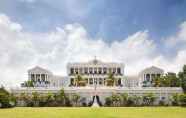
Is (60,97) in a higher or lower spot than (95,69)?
lower

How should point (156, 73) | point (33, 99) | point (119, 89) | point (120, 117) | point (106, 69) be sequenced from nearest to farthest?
point (120, 117), point (33, 99), point (119, 89), point (156, 73), point (106, 69)

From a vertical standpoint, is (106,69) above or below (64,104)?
above

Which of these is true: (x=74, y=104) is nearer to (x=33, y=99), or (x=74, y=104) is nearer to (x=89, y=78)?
(x=33, y=99)

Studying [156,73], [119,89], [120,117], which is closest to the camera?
[120,117]

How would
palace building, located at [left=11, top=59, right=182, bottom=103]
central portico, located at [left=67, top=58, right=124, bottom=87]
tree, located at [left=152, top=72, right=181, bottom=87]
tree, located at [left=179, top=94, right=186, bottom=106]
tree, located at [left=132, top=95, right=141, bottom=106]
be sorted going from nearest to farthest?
tree, located at [left=179, top=94, right=186, bottom=106]
tree, located at [left=132, top=95, right=141, bottom=106]
tree, located at [left=152, top=72, right=181, bottom=87]
palace building, located at [left=11, top=59, right=182, bottom=103]
central portico, located at [left=67, top=58, right=124, bottom=87]

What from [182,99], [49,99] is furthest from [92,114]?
[49,99]

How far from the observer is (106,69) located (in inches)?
5527

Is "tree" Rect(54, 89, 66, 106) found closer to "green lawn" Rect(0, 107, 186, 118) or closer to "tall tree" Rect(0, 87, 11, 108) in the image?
"tall tree" Rect(0, 87, 11, 108)

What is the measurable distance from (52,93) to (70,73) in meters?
45.8

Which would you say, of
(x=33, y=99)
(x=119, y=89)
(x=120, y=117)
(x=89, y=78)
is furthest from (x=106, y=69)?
(x=120, y=117)

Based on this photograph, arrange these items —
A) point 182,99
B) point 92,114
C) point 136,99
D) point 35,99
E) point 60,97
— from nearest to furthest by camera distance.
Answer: point 92,114
point 182,99
point 35,99
point 60,97
point 136,99

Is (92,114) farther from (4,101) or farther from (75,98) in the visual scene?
(75,98)

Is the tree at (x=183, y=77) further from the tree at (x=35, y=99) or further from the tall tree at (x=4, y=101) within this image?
the tall tree at (x=4, y=101)

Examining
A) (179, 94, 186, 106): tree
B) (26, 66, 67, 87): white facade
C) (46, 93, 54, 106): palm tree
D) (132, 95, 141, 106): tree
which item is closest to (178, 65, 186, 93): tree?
(179, 94, 186, 106): tree
